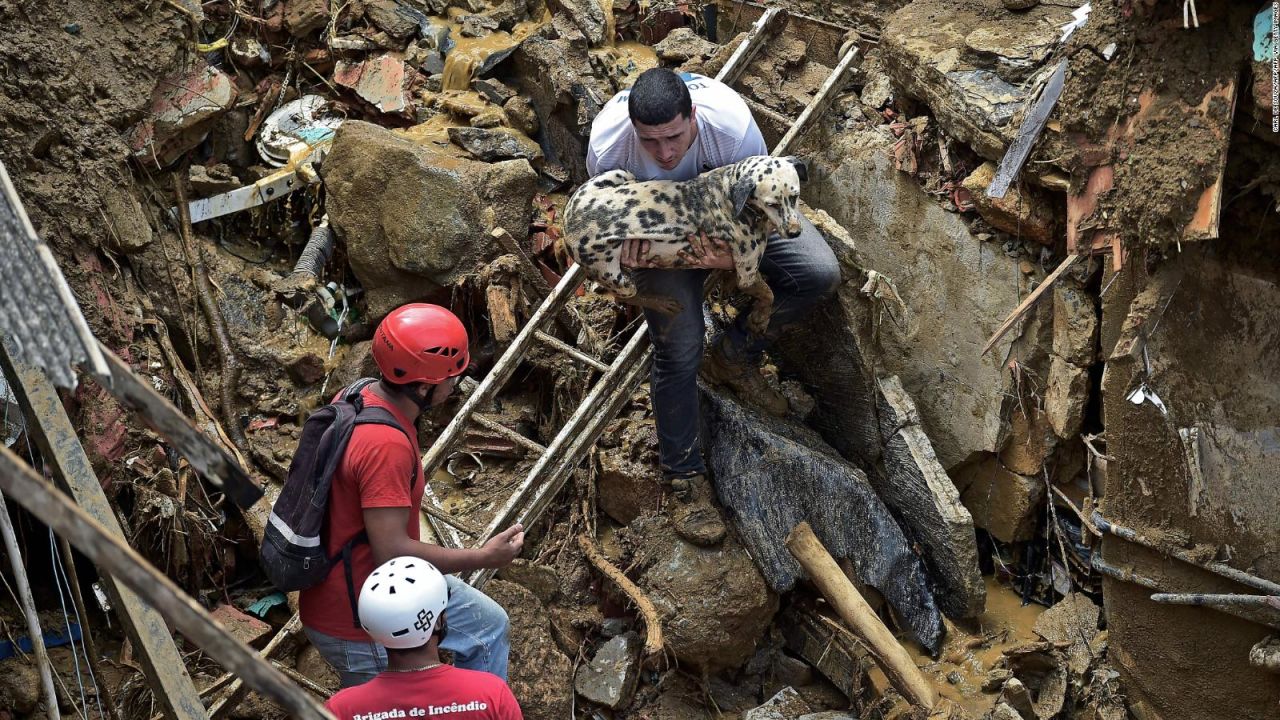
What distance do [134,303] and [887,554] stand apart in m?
3.89

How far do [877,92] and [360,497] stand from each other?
376 centimetres

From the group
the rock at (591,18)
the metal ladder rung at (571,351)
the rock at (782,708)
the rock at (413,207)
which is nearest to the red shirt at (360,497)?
the metal ladder rung at (571,351)

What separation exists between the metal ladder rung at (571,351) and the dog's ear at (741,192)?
4.14 feet

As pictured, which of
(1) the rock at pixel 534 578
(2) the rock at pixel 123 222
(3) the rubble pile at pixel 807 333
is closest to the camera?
(3) the rubble pile at pixel 807 333

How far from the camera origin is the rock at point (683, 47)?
266 inches

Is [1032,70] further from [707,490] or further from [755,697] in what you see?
[755,697]

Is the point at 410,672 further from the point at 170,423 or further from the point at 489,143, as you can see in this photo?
the point at 489,143

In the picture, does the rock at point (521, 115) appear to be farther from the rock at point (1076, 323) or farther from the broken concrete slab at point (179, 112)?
the rock at point (1076, 323)

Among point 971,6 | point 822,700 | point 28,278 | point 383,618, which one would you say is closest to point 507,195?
point 971,6

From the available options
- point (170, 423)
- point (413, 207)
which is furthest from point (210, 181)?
point (170, 423)

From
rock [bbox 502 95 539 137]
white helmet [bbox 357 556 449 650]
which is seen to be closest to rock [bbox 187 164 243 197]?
rock [bbox 502 95 539 137]

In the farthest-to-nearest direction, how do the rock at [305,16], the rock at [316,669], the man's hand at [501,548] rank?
1. the rock at [305,16]
2. the rock at [316,669]
3. the man's hand at [501,548]

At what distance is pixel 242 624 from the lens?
525 centimetres

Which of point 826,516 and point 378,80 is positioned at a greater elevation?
point 378,80
